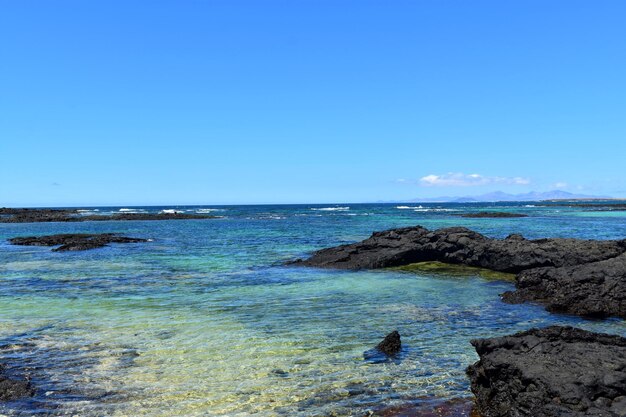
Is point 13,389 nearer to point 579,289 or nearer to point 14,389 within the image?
point 14,389

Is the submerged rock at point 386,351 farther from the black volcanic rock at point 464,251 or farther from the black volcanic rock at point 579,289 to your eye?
the black volcanic rock at point 464,251

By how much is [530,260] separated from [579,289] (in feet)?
22.3

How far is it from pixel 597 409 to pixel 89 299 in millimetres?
16452

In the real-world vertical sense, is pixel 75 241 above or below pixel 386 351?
above

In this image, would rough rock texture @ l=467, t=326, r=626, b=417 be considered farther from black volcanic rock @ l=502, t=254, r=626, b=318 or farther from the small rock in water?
the small rock in water

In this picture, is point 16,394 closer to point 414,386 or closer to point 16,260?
point 414,386

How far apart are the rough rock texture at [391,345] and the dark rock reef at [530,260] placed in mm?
7210

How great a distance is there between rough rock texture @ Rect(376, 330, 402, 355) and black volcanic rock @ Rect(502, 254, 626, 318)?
23.5ft

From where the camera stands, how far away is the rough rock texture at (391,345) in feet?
35.3

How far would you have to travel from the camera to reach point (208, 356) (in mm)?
10820

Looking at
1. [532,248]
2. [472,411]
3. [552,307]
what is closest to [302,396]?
[472,411]

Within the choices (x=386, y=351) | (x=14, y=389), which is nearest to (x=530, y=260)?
(x=386, y=351)

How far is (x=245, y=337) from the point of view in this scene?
40.6ft

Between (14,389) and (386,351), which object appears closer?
(14,389)
